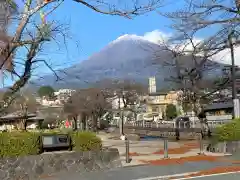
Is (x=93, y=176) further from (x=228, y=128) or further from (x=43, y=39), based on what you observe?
(x=228, y=128)

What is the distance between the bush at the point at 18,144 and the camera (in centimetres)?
1360

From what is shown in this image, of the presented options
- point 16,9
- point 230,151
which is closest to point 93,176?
point 16,9

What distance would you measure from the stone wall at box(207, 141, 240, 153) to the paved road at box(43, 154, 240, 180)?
154 inches

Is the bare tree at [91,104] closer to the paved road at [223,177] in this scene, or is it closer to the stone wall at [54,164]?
the stone wall at [54,164]

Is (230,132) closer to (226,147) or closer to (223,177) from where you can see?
(226,147)

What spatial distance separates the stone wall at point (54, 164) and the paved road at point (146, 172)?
488 millimetres

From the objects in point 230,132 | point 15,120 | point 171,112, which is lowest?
point 230,132

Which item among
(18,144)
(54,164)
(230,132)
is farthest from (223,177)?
(230,132)

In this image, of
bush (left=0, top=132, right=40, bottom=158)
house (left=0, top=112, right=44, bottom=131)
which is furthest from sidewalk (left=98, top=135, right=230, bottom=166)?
house (left=0, top=112, right=44, bottom=131)

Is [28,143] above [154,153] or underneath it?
above

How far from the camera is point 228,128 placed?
2028cm

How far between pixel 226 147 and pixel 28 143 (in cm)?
1037

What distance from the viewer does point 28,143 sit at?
14.0m

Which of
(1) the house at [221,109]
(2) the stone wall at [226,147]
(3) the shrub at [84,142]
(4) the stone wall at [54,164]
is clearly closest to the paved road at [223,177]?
(4) the stone wall at [54,164]
